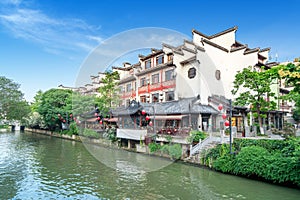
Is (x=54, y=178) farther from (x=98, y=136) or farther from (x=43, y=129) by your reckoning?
(x=43, y=129)

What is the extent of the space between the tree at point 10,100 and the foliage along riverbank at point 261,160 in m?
42.2

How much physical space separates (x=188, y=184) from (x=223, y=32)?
17.9 meters

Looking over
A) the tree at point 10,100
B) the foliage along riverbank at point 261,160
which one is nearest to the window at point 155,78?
the foliage along riverbank at point 261,160

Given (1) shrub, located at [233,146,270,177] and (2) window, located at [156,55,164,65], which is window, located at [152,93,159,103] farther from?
(1) shrub, located at [233,146,270,177]

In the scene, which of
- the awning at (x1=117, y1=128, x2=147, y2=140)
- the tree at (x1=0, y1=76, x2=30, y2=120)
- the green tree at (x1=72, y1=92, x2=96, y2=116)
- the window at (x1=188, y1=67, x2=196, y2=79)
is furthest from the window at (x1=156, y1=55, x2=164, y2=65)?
the tree at (x1=0, y1=76, x2=30, y2=120)

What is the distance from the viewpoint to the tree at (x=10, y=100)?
41.2 meters

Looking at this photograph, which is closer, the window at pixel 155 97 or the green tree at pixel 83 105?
the window at pixel 155 97

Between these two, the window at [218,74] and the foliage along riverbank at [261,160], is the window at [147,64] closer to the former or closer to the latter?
the window at [218,74]

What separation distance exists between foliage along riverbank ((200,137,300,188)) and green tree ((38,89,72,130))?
2964 cm

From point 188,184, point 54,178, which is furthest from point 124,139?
point 188,184

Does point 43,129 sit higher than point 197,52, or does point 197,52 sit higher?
point 197,52

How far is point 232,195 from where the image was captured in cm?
991

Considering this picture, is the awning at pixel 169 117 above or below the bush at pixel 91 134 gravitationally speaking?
above

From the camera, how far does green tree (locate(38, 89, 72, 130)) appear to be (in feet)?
124
